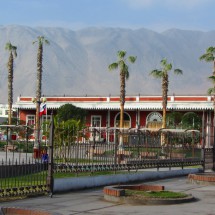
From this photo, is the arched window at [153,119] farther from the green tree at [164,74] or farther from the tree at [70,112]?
the tree at [70,112]

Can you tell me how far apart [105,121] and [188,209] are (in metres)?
44.4

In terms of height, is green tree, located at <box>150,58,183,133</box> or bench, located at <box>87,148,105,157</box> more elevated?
green tree, located at <box>150,58,183,133</box>

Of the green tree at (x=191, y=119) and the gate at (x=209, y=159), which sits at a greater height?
the green tree at (x=191, y=119)

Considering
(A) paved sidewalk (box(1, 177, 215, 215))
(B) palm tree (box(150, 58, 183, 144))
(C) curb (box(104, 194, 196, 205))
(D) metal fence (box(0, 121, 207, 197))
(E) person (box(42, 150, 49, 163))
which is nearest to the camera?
(A) paved sidewalk (box(1, 177, 215, 215))

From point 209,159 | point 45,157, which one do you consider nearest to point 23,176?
point 45,157

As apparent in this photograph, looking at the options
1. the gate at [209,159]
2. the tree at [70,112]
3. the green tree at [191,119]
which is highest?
the tree at [70,112]

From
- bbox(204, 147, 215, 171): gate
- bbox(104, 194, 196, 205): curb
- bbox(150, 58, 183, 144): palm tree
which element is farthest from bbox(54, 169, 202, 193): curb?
bbox(150, 58, 183, 144): palm tree

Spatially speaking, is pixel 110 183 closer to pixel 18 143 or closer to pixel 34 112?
pixel 18 143

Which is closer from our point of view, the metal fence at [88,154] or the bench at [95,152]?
the metal fence at [88,154]

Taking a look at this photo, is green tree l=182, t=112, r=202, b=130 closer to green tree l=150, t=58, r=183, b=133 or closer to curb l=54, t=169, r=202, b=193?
green tree l=150, t=58, r=183, b=133

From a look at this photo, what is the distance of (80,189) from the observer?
16625mm

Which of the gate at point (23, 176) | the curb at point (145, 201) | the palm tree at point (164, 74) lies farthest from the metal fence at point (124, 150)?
the palm tree at point (164, 74)

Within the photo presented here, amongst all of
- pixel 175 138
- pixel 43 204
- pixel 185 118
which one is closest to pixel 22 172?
pixel 43 204

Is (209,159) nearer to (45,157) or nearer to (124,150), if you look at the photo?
(124,150)
